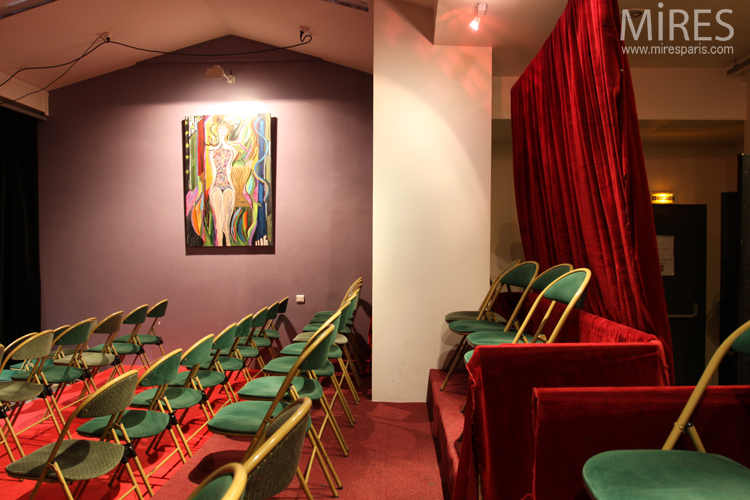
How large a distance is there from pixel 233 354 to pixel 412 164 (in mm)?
2144

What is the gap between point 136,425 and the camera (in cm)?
202

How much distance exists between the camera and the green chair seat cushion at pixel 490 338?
2.20 meters

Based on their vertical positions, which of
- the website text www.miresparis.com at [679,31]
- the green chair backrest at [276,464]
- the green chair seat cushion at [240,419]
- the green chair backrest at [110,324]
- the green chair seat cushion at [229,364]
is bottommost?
the green chair seat cushion at [229,364]

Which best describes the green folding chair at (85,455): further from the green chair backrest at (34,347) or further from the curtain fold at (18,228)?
the curtain fold at (18,228)

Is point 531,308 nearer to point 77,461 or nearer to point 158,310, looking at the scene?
point 77,461

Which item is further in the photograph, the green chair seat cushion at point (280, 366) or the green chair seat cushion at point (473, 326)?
the green chair seat cushion at point (473, 326)

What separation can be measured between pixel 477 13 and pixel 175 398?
3.16 meters

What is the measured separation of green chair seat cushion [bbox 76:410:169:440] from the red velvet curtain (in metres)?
2.23

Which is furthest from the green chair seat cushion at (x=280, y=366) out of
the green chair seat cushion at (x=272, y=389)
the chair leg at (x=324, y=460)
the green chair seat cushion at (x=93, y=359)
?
the green chair seat cushion at (x=93, y=359)

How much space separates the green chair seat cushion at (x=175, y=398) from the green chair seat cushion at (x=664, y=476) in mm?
1994

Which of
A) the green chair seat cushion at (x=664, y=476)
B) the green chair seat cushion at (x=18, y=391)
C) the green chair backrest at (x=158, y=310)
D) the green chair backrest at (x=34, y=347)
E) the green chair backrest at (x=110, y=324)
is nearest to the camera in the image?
the green chair seat cushion at (x=664, y=476)

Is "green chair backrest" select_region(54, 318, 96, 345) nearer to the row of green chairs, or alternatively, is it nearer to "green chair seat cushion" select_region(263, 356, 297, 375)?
"green chair seat cushion" select_region(263, 356, 297, 375)

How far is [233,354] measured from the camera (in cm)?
352

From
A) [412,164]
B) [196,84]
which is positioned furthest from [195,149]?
[412,164]
